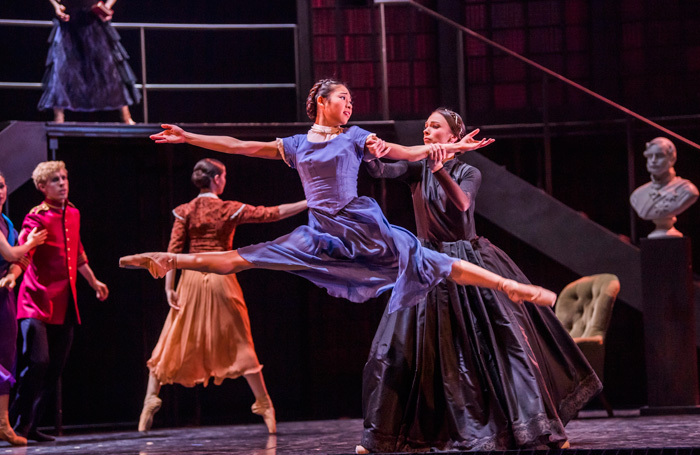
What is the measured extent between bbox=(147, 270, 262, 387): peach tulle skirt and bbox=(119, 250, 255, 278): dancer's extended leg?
1.90 m

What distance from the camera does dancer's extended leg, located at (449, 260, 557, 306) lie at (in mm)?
3406

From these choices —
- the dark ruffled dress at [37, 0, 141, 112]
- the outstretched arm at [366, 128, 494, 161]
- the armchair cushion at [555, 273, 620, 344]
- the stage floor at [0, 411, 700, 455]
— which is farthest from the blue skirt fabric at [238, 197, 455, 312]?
the dark ruffled dress at [37, 0, 141, 112]

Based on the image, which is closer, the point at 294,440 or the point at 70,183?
the point at 294,440

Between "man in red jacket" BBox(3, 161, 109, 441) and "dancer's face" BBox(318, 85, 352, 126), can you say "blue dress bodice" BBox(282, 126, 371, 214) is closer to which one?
"dancer's face" BBox(318, 85, 352, 126)

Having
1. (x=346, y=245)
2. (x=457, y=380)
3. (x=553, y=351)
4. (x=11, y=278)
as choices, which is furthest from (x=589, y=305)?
(x=11, y=278)

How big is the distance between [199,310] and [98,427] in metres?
1.46

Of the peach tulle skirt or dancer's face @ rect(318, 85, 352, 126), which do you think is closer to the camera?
dancer's face @ rect(318, 85, 352, 126)

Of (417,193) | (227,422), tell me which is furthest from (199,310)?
(417,193)

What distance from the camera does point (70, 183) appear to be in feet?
21.0

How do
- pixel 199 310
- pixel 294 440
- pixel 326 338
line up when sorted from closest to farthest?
pixel 294 440 → pixel 199 310 → pixel 326 338

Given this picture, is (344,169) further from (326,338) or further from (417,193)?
(326,338)

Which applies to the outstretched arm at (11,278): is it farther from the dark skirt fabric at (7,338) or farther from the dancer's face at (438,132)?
the dancer's face at (438,132)

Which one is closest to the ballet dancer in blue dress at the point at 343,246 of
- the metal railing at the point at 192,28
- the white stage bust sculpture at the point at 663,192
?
the white stage bust sculpture at the point at 663,192

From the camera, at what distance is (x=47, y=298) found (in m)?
5.24
